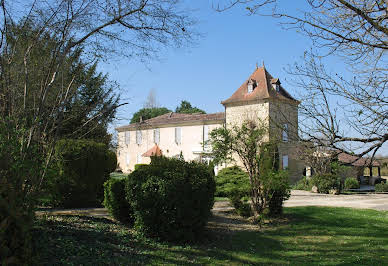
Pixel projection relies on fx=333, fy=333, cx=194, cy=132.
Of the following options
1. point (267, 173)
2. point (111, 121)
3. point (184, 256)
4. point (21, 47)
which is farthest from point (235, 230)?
point (21, 47)

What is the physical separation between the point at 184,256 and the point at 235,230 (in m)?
2.60

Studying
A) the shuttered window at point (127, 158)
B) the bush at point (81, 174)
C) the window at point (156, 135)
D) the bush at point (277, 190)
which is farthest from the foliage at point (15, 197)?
the shuttered window at point (127, 158)

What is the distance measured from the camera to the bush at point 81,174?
9969 millimetres

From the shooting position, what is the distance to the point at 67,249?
5.05m

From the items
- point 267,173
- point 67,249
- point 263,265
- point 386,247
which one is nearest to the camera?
point 67,249

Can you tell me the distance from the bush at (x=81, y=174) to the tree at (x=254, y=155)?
3.74 metres

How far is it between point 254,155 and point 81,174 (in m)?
5.27

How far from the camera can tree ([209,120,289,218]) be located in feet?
30.1

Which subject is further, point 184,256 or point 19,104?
point 184,256

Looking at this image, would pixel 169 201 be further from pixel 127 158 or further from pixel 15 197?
pixel 127 158

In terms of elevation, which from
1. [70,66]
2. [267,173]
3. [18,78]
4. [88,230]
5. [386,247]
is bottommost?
[386,247]

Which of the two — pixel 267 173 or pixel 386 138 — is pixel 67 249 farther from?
pixel 267 173

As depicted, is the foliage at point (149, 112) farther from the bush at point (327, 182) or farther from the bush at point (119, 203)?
the bush at point (119, 203)

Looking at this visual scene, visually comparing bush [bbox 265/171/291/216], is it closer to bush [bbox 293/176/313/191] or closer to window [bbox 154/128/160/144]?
bush [bbox 293/176/313/191]
